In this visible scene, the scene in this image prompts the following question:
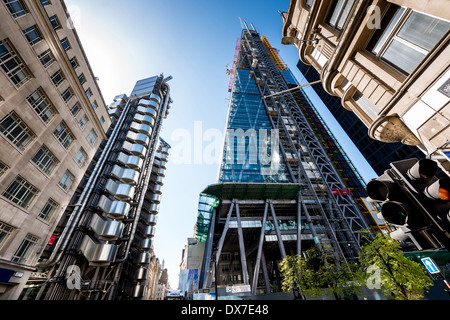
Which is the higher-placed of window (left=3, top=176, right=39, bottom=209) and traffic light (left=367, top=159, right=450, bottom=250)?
window (left=3, top=176, right=39, bottom=209)

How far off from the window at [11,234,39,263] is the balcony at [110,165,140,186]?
17.6 m

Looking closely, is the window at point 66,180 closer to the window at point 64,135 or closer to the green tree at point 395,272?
the window at point 64,135

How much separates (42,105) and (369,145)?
2689 inches

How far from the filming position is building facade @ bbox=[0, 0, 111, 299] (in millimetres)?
13438

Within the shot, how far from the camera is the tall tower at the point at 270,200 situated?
3550 centimetres

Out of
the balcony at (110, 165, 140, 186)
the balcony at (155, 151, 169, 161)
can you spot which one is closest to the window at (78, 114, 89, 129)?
the balcony at (110, 165, 140, 186)

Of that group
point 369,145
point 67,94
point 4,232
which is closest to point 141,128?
point 67,94

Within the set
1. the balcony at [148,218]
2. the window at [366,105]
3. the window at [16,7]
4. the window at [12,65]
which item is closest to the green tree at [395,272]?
the window at [366,105]

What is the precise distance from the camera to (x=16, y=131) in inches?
567

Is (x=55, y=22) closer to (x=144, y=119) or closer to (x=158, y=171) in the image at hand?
(x=144, y=119)

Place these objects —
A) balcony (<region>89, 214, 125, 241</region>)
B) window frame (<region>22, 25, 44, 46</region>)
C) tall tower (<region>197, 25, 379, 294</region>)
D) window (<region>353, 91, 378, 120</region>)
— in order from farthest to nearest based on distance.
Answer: tall tower (<region>197, 25, 379, 294</region>) → balcony (<region>89, 214, 125, 241</region>) → window frame (<region>22, 25, 44, 46</region>) → window (<region>353, 91, 378, 120</region>)

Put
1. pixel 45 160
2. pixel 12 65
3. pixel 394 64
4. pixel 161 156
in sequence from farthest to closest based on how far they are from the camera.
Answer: pixel 161 156, pixel 45 160, pixel 12 65, pixel 394 64

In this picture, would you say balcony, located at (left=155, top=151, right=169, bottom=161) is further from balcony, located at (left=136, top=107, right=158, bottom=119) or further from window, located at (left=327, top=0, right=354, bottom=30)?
window, located at (left=327, top=0, right=354, bottom=30)
